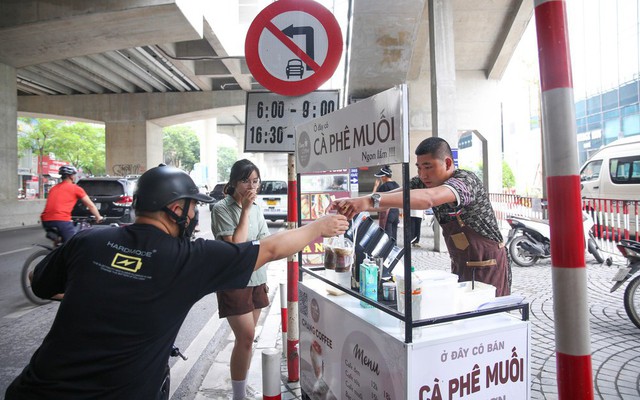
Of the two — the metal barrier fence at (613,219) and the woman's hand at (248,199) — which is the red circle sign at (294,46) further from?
the metal barrier fence at (613,219)

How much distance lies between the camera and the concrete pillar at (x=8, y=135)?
15383mm

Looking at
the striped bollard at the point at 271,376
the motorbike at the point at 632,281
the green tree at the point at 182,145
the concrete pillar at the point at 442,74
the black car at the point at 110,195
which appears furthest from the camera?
the green tree at the point at 182,145

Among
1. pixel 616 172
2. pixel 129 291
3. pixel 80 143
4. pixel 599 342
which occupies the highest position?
pixel 80 143

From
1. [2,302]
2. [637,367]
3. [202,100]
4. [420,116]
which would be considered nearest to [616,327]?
[637,367]

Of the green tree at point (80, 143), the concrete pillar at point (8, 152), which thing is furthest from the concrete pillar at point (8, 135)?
the green tree at point (80, 143)

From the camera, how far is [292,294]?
137 inches

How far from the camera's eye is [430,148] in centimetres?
271

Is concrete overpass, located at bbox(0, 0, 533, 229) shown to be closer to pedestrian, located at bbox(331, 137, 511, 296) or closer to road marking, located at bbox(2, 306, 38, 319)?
road marking, located at bbox(2, 306, 38, 319)

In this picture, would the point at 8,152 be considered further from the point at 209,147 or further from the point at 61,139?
the point at 209,147

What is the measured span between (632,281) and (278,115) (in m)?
4.20

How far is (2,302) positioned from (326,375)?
18.2ft

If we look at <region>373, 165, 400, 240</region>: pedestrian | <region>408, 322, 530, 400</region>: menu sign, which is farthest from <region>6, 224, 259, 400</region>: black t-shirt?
<region>373, 165, 400, 240</region>: pedestrian

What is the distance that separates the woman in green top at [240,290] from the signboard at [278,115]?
25cm

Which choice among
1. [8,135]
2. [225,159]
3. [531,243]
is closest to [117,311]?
[531,243]
